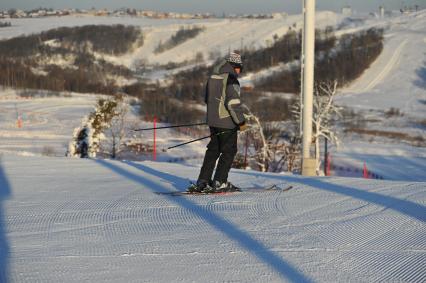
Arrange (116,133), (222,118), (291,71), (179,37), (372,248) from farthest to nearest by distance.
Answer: (179,37), (291,71), (116,133), (222,118), (372,248)

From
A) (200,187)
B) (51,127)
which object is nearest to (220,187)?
(200,187)

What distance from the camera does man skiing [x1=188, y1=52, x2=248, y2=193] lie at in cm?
625

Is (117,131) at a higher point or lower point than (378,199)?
lower

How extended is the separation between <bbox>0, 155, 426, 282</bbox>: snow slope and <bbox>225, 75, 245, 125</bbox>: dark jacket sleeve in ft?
2.38

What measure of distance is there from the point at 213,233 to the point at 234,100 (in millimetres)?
1818

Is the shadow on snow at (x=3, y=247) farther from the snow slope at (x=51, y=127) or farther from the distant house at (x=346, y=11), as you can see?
the distant house at (x=346, y=11)

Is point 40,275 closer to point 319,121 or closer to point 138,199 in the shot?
point 138,199

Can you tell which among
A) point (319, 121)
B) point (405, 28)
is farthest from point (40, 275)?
point (405, 28)

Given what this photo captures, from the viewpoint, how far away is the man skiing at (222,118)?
246 inches

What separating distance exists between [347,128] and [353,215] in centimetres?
4508

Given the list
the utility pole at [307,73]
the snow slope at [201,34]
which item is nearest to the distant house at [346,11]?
the snow slope at [201,34]

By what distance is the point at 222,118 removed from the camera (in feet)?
20.9

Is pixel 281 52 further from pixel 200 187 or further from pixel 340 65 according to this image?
pixel 200 187

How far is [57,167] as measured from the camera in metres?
9.51
